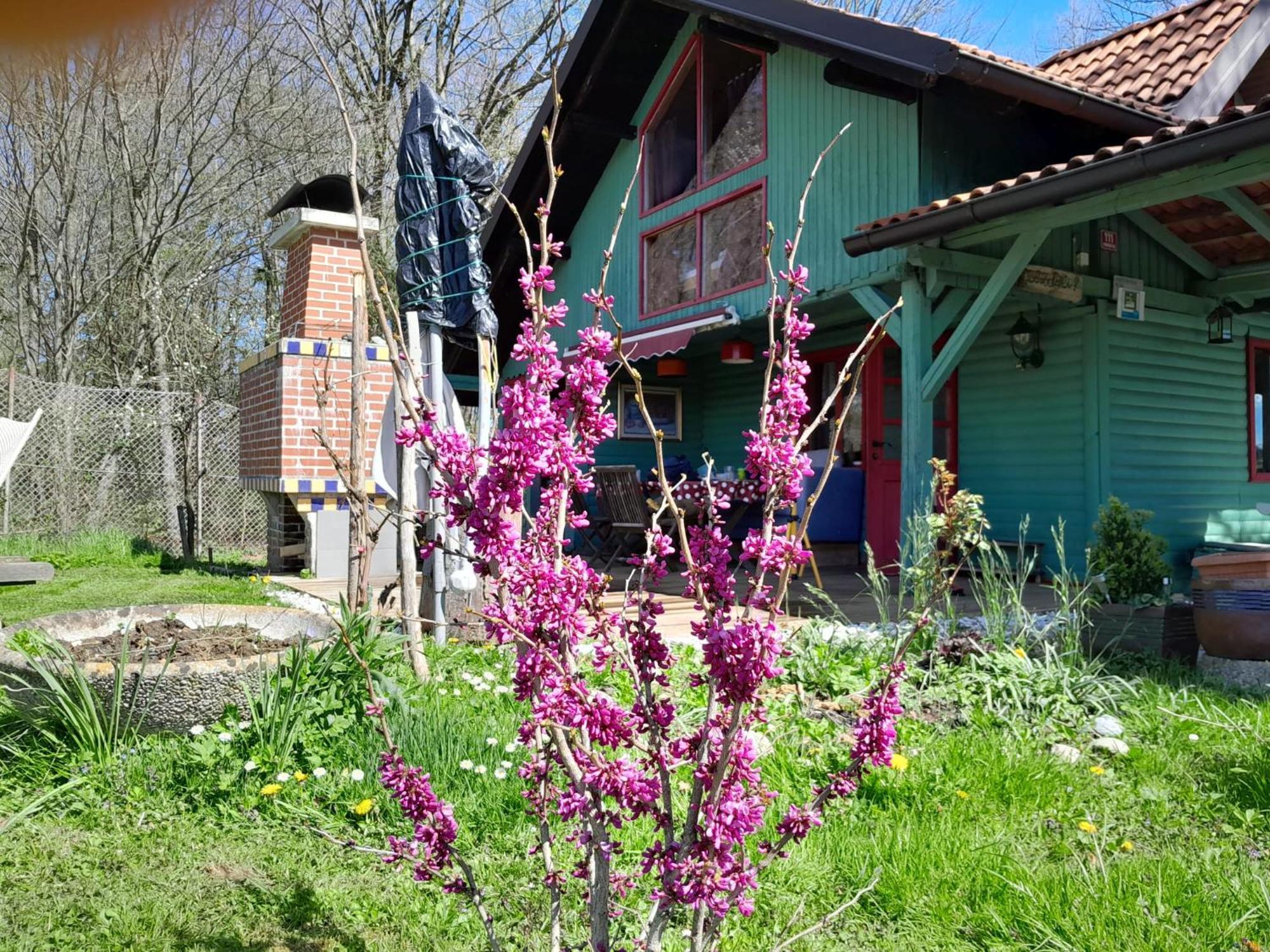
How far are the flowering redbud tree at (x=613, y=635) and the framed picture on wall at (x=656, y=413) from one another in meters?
9.11

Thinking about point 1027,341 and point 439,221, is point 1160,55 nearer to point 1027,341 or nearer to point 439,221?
point 1027,341

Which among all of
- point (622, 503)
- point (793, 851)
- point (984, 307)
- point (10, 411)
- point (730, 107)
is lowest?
point (793, 851)

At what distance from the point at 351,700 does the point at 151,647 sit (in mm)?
734

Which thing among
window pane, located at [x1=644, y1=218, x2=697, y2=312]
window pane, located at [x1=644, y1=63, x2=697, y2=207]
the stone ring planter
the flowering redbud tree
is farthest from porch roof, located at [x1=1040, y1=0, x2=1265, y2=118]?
the stone ring planter

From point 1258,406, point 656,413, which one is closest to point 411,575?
point 656,413

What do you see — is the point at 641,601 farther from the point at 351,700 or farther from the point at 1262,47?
the point at 1262,47

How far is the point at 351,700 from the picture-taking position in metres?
3.07

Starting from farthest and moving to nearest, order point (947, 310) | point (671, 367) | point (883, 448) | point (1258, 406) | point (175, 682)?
point (671, 367), point (883, 448), point (1258, 406), point (947, 310), point (175, 682)

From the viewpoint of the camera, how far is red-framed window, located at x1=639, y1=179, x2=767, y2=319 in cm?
858

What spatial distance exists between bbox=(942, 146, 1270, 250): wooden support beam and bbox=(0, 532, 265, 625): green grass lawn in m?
5.26

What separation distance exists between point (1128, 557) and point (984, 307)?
1768mm

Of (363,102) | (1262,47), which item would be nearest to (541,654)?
(1262,47)

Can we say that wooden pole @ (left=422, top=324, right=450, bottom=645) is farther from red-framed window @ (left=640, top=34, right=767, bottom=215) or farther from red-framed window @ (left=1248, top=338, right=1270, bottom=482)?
red-framed window @ (left=1248, top=338, right=1270, bottom=482)

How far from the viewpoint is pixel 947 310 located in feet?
21.4
